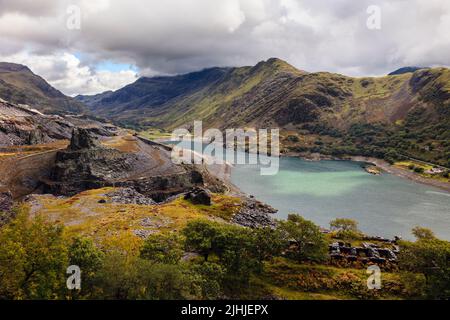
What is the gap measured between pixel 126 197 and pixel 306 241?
59.3 metres

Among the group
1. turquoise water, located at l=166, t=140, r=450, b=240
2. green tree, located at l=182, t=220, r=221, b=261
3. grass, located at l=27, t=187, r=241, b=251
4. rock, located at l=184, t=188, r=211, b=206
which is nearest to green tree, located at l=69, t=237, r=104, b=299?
green tree, located at l=182, t=220, r=221, b=261

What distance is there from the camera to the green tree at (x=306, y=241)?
2552 inches

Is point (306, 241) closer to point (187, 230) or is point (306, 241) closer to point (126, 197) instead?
point (187, 230)

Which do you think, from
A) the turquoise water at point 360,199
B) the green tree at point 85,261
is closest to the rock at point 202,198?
the turquoise water at point 360,199

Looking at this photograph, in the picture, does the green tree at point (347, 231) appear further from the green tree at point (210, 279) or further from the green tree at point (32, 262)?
the green tree at point (32, 262)

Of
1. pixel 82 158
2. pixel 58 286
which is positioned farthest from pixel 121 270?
pixel 82 158

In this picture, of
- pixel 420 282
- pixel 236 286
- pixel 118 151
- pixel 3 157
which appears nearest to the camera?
pixel 420 282

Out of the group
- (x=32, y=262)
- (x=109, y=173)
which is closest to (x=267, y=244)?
(x=32, y=262)

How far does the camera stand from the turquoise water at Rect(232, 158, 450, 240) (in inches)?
4405

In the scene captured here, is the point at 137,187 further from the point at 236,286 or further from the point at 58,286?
the point at 58,286

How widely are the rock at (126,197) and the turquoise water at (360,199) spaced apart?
43.5 meters

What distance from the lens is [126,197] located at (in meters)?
105
